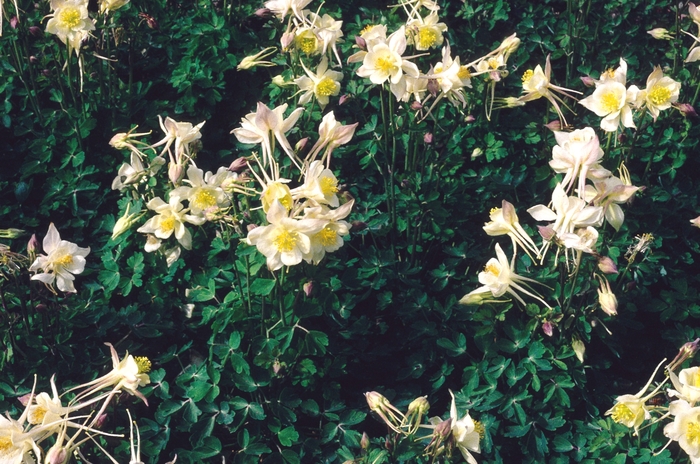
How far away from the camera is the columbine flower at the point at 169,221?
2.71m

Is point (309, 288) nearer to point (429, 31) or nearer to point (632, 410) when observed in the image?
point (632, 410)

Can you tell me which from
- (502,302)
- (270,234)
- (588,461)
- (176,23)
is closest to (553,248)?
(502,302)

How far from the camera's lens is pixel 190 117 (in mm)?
4047

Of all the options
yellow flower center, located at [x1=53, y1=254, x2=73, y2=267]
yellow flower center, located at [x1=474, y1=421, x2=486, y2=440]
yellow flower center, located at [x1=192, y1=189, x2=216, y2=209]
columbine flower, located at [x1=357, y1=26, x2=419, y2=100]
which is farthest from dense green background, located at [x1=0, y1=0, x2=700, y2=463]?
columbine flower, located at [x1=357, y1=26, x2=419, y2=100]

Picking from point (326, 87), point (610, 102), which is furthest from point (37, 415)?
point (610, 102)

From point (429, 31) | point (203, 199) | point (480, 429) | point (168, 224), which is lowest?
point (480, 429)

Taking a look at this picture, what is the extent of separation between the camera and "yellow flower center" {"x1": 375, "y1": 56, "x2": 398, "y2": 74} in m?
2.84

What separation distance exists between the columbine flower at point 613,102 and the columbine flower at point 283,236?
128 centimetres

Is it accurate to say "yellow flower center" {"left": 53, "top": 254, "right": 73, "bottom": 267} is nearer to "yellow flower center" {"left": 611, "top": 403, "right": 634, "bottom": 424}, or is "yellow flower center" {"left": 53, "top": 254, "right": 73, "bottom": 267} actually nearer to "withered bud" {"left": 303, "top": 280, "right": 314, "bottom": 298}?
"withered bud" {"left": 303, "top": 280, "right": 314, "bottom": 298}

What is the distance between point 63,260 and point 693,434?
82.7 inches

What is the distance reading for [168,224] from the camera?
273 cm

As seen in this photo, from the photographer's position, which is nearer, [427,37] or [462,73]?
[462,73]

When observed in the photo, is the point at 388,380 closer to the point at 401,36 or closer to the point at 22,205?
the point at 401,36

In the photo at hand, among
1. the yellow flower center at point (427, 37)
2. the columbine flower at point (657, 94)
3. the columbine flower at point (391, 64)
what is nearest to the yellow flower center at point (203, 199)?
the columbine flower at point (391, 64)
